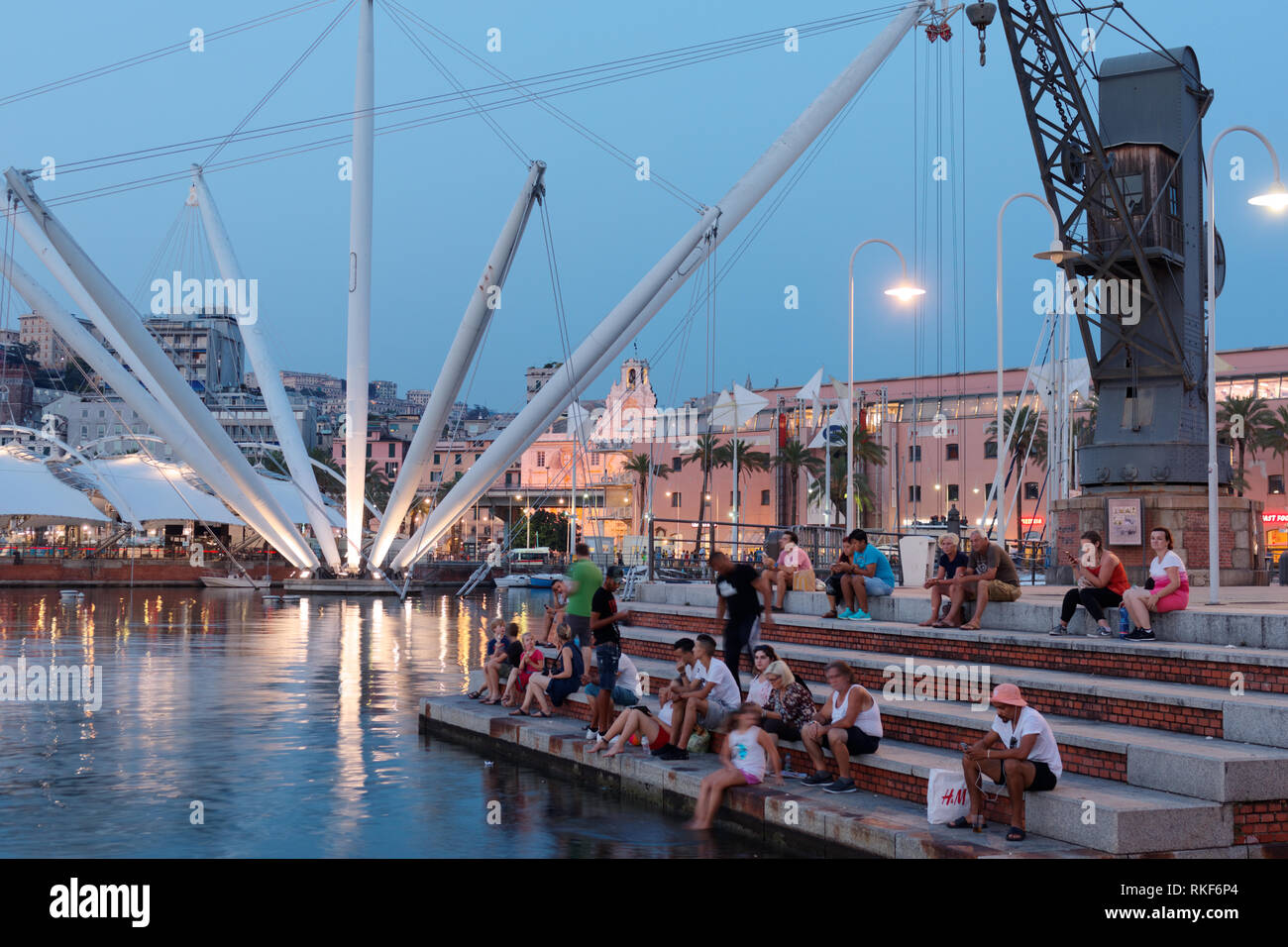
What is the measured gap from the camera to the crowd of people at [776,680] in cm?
959

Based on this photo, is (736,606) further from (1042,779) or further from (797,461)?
(797,461)

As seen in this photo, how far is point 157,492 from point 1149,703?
85.3m

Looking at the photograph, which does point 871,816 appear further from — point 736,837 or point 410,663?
point 410,663

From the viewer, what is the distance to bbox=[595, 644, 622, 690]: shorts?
47.1 ft

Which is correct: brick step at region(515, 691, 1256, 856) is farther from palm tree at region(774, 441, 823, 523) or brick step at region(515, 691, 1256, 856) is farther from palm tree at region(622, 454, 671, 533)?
palm tree at region(622, 454, 671, 533)

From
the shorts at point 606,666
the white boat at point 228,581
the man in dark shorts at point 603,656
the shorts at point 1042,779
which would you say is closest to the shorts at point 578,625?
the man in dark shorts at point 603,656

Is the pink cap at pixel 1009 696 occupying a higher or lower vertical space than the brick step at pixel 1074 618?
lower

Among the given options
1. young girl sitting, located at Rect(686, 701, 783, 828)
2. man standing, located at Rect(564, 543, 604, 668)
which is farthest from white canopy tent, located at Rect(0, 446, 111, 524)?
young girl sitting, located at Rect(686, 701, 783, 828)

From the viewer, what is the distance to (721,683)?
13.0 metres

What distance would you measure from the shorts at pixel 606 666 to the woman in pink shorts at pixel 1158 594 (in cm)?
553

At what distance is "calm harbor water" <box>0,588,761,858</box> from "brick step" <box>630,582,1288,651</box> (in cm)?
463
